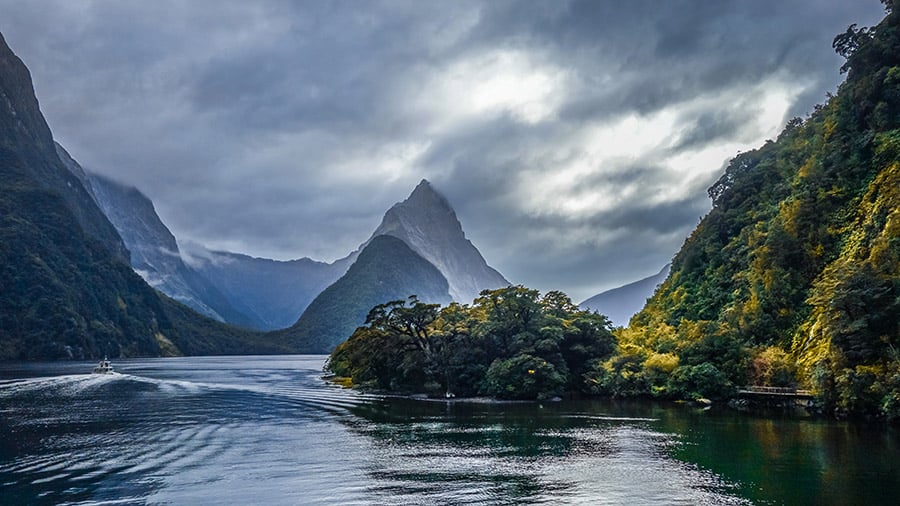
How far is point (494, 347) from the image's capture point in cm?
8231

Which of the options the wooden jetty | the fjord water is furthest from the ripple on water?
the wooden jetty

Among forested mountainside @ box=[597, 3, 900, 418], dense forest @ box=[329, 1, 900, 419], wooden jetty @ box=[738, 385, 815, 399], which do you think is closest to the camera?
forested mountainside @ box=[597, 3, 900, 418]

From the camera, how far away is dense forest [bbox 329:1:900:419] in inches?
1916

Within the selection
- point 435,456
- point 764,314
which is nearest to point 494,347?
point 764,314

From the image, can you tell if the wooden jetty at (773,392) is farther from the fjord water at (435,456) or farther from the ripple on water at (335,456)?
the ripple on water at (335,456)

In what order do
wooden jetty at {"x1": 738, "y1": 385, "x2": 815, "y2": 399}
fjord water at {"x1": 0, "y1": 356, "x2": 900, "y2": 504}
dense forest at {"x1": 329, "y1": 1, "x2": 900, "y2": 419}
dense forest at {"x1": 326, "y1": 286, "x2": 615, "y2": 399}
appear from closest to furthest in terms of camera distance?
fjord water at {"x1": 0, "y1": 356, "x2": 900, "y2": 504} → dense forest at {"x1": 329, "y1": 1, "x2": 900, "y2": 419} → wooden jetty at {"x1": 738, "y1": 385, "x2": 815, "y2": 399} → dense forest at {"x1": 326, "y1": 286, "x2": 615, "y2": 399}

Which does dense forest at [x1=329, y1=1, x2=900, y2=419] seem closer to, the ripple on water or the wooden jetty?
the wooden jetty

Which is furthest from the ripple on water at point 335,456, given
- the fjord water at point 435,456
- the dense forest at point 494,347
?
the dense forest at point 494,347

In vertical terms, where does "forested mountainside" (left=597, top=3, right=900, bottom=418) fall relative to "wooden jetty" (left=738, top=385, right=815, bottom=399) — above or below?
above

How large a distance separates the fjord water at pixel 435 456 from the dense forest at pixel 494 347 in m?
11.4

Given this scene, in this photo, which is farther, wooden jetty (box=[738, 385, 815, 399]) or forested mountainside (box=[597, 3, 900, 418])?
wooden jetty (box=[738, 385, 815, 399])

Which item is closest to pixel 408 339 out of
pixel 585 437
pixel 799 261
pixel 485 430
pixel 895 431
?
pixel 485 430

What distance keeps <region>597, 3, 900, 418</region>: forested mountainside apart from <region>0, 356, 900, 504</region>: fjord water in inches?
235

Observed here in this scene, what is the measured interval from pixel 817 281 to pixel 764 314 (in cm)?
901
